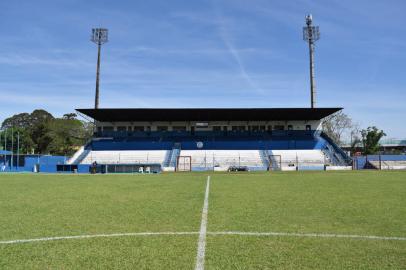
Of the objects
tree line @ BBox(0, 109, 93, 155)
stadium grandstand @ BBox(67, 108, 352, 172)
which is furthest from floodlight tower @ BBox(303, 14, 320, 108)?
tree line @ BBox(0, 109, 93, 155)

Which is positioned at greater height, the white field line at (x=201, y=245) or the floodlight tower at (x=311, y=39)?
the floodlight tower at (x=311, y=39)

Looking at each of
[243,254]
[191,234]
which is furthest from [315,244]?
[191,234]

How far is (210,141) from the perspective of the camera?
5697 cm

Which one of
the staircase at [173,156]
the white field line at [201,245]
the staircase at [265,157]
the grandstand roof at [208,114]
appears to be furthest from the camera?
the grandstand roof at [208,114]

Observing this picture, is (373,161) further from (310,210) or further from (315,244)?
(315,244)

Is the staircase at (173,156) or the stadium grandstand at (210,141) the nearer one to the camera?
the stadium grandstand at (210,141)

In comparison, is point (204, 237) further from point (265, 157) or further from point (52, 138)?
point (52, 138)

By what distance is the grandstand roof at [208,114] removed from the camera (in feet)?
176

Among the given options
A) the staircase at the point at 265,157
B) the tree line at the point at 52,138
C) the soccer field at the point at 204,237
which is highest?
the tree line at the point at 52,138

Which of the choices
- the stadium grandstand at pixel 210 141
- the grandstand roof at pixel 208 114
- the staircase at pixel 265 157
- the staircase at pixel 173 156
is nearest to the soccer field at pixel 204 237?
the stadium grandstand at pixel 210 141

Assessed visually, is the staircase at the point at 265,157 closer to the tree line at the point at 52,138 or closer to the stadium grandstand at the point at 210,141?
the stadium grandstand at the point at 210,141

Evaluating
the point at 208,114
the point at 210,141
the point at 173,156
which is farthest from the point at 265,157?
the point at 173,156

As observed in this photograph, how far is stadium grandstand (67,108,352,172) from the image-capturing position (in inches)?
1967

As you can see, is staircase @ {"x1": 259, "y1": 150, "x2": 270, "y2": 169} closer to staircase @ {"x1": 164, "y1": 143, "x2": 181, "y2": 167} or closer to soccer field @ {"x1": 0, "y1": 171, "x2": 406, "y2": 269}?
staircase @ {"x1": 164, "y1": 143, "x2": 181, "y2": 167}
